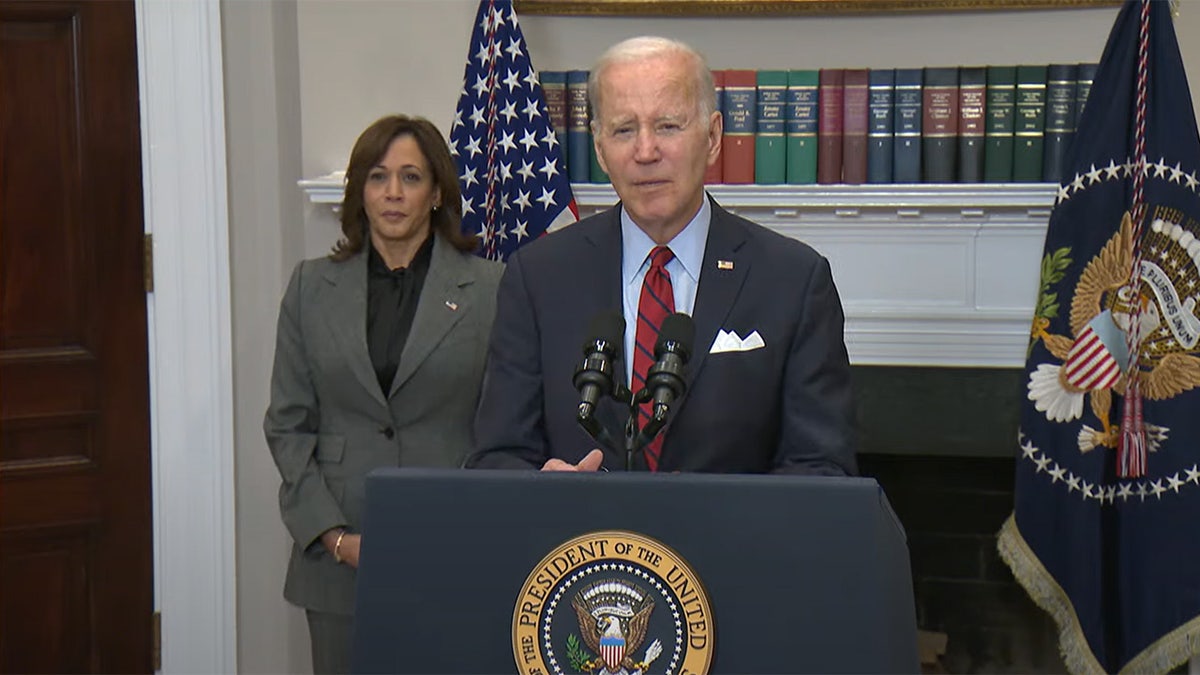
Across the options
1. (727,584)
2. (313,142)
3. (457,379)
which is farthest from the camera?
(313,142)

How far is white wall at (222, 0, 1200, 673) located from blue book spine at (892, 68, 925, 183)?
24 cm

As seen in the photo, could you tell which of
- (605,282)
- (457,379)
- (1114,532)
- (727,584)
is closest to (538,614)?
(727,584)

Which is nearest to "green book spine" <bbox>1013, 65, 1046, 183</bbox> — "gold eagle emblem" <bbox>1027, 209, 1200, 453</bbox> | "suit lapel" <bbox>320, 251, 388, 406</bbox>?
"gold eagle emblem" <bbox>1027, 209, 1200, 453</bbox>

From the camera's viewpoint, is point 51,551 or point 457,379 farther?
point 51,551

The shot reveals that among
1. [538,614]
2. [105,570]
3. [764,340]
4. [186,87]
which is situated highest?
[186,87]

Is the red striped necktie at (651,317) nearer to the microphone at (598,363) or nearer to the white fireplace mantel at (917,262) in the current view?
the microphone at (598,363)

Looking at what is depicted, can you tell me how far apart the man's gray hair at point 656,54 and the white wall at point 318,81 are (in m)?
2.05

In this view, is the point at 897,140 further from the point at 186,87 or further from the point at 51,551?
the point at 51,551

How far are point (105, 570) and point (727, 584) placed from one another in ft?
9.45

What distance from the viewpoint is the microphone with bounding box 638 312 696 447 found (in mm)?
1458

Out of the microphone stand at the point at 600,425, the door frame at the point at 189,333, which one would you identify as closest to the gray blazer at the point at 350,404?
the door frame at the point at 189,333

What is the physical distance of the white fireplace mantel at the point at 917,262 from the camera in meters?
3.66

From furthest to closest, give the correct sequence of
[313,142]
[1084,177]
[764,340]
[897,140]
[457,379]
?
[313,142] < [897,140] < [1084,177] < [457,379] < [764,340]

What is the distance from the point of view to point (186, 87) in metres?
3.72
